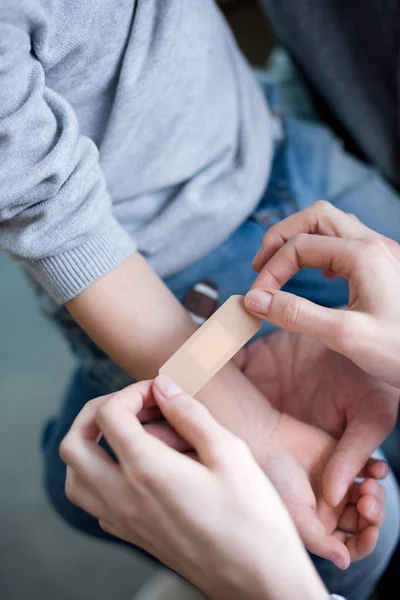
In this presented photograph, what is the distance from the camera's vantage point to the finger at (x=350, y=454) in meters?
0.62

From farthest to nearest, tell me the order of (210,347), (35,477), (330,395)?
(35,477) < (330,395) < (210,347)

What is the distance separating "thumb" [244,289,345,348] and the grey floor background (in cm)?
74

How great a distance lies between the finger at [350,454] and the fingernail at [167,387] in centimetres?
21

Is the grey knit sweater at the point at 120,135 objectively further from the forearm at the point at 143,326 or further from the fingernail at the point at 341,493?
the fingernail at the point at 341,493

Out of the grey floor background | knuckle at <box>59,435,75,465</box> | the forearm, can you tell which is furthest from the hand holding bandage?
the grey floor background

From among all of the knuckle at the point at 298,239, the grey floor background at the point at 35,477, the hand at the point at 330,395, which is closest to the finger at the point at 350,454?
the hand at the point at 330,395

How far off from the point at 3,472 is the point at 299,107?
37.8 inches

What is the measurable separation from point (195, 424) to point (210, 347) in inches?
4.1

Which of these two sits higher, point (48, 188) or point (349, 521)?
point (48, 188)

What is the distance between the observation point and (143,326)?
0.64 metres

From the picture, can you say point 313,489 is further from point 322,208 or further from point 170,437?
point 322,208

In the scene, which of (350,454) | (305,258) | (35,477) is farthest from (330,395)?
(35,477)

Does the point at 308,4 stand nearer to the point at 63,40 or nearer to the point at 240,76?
the point at 240,76

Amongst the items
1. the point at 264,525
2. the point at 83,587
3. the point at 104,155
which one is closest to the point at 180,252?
the point at 104,155
